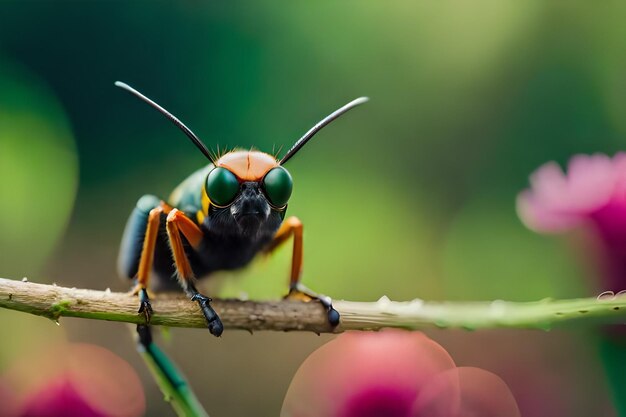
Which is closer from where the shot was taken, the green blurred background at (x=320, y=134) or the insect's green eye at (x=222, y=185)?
the insect's green eye at (x=222, y=185)

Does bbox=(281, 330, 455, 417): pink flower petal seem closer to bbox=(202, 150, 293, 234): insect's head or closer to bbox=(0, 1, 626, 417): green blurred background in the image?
bbox=(202, 150, 293, 234): insect's head

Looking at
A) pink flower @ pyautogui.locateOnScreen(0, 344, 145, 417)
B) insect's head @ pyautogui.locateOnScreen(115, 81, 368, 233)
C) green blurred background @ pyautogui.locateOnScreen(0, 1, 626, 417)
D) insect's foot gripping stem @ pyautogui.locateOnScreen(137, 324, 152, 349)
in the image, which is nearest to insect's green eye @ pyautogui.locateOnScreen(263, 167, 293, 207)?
insect's head @ pyautogui.locateOnScreen(115, 81, 368, 233)

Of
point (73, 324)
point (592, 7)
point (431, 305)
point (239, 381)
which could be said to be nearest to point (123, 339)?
point (73, 324)

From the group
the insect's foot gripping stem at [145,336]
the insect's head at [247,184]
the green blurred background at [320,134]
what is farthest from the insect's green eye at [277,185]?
the green blurred background at [320,134]

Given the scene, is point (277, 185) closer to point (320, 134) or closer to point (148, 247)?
point (148, 247)

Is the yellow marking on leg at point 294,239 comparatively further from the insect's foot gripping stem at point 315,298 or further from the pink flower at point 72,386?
the pink flower at point 72,386

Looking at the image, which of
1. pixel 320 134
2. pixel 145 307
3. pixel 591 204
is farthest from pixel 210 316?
pixel 320 134
